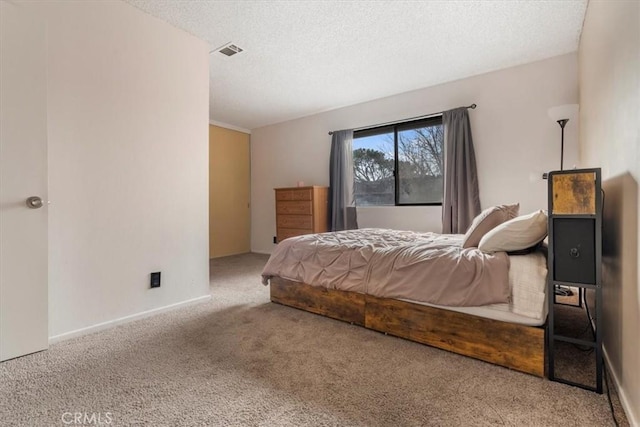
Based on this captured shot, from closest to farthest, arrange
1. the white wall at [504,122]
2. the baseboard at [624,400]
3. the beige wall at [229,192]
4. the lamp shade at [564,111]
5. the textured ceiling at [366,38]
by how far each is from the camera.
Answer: the baseboard at [624,400]
the textured ceiling at [366,38]
the lamp shade at [564,111]
the white wall at [504,122]
the beige wall at [229,192]

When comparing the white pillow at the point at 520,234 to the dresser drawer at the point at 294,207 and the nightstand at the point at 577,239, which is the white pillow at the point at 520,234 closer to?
the nightstand at the point at 577,239

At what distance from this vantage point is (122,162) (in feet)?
7.72

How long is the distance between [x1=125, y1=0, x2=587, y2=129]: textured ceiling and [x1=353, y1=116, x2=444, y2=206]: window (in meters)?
0.60

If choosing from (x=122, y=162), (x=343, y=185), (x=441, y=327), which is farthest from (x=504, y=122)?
(x=122, y=162)

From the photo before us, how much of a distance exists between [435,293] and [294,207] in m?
3.35

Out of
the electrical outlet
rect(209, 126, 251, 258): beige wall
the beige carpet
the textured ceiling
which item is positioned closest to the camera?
the beige carpet

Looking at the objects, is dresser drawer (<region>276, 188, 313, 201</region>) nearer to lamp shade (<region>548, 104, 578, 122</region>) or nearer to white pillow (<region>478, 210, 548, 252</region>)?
lamp shade (<region>548, 104, 578, 122</region>)

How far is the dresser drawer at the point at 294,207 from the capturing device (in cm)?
477

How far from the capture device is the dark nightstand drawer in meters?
1.41

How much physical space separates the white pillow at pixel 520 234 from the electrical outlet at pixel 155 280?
2.47m

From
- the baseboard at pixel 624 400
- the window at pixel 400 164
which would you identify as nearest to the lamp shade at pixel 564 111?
the window at pixel 400 164

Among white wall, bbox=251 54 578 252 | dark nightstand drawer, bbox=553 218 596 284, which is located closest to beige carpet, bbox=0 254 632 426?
dark nightstand drawer, bbox=553 218 596 284

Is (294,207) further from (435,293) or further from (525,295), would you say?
(525,295)

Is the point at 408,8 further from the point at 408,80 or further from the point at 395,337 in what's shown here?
the point at 395,337
